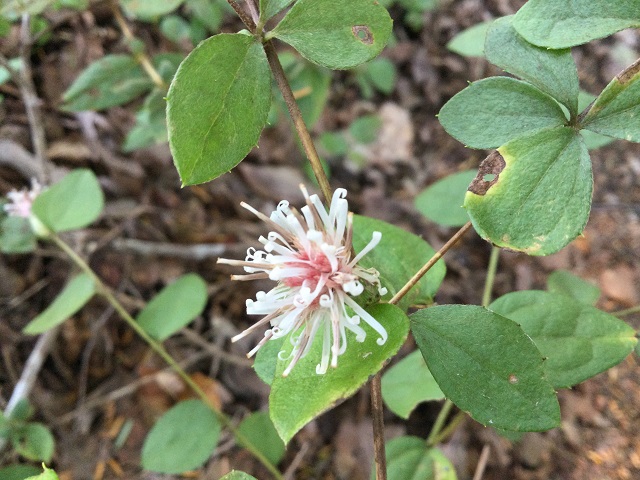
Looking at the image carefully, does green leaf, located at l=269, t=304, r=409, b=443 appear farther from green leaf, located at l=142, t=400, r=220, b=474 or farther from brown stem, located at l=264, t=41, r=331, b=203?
green leaf, located at l=142, t=400, r=220, b=474

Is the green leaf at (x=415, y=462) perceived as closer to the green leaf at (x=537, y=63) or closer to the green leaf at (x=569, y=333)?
the green leaf at (x=569, y=333)

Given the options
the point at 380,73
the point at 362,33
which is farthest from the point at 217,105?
the point at 380,73

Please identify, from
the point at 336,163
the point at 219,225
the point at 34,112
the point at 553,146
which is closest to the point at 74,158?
the point at 34,112

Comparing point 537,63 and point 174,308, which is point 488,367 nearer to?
point 537,63

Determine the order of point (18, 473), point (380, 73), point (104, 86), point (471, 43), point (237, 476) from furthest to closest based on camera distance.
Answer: point (380, 73), point (104, 86), point (471, 43), point (18, 473), point (237, 476)

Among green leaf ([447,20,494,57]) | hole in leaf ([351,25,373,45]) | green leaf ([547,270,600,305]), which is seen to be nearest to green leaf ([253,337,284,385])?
hole in leaf ([351,25,373,45])

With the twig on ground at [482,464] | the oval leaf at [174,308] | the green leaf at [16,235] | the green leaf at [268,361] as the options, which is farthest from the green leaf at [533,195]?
the green leaf at [16,235]
